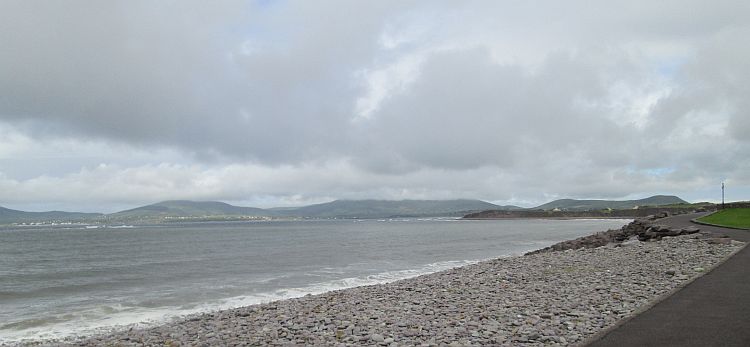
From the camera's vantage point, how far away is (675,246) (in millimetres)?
24844

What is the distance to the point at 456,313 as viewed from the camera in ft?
38.2

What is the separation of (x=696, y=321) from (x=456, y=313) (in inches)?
190

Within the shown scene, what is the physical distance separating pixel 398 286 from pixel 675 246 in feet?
52.8

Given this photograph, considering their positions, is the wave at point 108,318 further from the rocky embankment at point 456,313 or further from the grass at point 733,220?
the grass at point 733,220

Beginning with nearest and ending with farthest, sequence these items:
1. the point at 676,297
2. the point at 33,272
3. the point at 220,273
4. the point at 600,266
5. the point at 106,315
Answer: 1. the point at 676,297
2. the point at 106,315
3. the point at 600,266
4. the point at 220,273
5. the point at 33,272

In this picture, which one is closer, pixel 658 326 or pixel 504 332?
pixel 658 326

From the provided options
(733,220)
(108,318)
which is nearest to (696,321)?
(108,318)

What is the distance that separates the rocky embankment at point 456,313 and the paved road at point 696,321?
562 mm

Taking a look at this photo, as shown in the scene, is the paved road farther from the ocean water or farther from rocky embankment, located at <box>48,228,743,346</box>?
the ocean water

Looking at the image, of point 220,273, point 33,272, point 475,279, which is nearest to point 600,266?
point 475,279

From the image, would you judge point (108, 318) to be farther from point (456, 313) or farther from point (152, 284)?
point (456, 313)

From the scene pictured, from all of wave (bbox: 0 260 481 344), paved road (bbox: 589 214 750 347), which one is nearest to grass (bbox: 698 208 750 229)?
paved road (bbox: 589 214 750 347)

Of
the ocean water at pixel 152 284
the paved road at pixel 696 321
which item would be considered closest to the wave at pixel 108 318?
the ocean water at pixel 152 284

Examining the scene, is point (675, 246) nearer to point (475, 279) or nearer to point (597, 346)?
point (475, 279)
